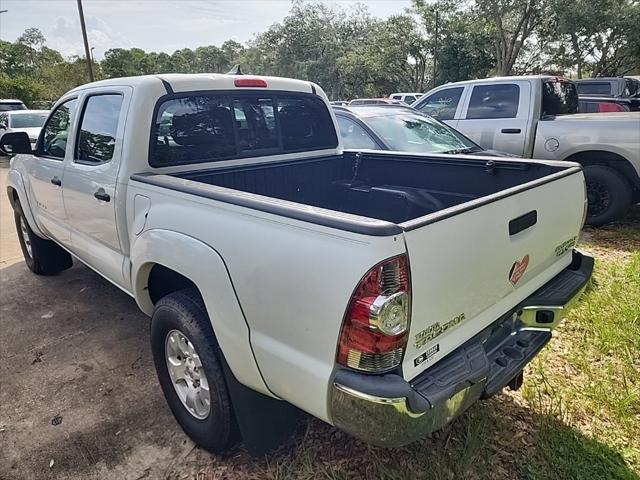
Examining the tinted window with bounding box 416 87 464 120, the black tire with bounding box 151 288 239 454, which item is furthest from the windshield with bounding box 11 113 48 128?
the black tire with bounding box 151 288 239 454

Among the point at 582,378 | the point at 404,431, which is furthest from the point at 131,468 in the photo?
the point at 582,378

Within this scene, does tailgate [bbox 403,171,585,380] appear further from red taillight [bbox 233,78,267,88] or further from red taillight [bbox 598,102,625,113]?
red taillight [bbox 598,102,625,113]

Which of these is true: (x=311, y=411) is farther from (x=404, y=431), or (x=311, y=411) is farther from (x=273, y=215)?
(x=273, y=215)

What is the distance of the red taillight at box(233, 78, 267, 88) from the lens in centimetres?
313

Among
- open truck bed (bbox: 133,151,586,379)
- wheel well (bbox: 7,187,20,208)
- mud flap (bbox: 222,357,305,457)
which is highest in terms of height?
open truck bed (bbox: 133,151,586,379)

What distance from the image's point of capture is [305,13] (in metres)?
37.7

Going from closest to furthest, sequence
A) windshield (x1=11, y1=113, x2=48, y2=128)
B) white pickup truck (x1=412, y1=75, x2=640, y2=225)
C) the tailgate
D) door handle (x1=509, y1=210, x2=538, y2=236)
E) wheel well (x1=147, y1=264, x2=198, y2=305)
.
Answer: the tailgate, door handle (x1=509, y1=210, x2=538, y2=236), wheel well (x1=147, y1=264, x2=198, y2=305), white pickup truck (x1=412, y1=75, x2=640, y2=225), windshield (x1=11, y1=113, x2=48, y2=128)

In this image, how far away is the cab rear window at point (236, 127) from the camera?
9.37 feet

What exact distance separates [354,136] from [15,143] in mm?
3430

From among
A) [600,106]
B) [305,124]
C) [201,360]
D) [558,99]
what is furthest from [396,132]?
[600,106]

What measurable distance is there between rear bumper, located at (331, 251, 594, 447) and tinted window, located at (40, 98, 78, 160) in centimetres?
305

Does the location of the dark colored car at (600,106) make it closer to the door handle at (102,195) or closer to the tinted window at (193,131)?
the tinted window at (193,131)

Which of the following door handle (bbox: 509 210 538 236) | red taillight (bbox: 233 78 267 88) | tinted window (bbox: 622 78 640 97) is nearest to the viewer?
door handle (bbox: 509 210 538 236)

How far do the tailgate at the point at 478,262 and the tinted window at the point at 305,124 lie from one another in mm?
1814
